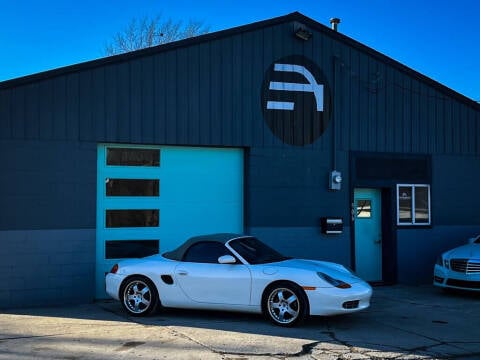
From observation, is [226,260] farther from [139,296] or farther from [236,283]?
[139,296]

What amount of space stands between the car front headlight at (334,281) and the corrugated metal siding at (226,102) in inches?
180

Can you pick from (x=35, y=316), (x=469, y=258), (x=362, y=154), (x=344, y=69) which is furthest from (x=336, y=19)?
(x=35, y=316)

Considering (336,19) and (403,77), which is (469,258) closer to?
(403,77)

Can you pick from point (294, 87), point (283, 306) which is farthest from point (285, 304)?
point (294, 87)

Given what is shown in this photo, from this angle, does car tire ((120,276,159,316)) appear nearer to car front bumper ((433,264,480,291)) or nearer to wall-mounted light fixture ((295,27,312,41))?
car front bumper ((433,264,480,291))

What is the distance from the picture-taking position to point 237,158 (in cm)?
1249

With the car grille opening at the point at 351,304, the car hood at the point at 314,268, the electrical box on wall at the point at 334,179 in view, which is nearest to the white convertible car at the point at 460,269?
the electrical box on wall at the point at 334,179

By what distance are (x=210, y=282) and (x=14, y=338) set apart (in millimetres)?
2750

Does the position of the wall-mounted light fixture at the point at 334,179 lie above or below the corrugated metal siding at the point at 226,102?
below

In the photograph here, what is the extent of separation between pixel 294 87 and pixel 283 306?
5.98 m

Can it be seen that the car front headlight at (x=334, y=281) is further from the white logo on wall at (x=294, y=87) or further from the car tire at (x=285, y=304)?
the white logo on wall at (x=294, y=87)

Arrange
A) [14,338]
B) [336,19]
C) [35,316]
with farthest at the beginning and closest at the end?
[336,19] < [35,316] < [14,338]

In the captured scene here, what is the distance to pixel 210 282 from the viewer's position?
8.67 metres

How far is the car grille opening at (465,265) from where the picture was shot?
11281 mm
